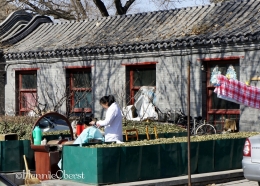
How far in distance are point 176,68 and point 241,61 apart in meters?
2.40

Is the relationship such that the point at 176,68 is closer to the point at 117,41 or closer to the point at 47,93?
Answer: the point at 117,41

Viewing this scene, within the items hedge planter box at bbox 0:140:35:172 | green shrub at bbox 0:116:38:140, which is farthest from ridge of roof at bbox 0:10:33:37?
hedge planter box at bbox 0:140:35:172

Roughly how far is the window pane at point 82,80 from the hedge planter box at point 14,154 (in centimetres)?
902

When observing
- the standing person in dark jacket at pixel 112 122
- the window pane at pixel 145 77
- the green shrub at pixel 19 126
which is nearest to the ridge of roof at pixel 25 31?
the window pane at pixel 145 77

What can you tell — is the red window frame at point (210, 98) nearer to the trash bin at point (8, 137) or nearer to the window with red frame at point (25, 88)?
the trash bin at point (8, 137)

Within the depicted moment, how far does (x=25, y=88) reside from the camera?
79.6 feet

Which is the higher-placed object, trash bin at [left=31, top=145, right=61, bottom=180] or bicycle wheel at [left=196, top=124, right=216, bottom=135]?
bicycle wheel at [left=196, top=124, right=216, bottom=135]

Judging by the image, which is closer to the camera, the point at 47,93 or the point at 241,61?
the point at 241,61

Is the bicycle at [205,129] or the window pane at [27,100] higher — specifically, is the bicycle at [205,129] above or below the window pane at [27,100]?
below

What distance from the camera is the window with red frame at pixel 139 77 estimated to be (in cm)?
2017

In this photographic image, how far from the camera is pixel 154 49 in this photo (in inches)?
769

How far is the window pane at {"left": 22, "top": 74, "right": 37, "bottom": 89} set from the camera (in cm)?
2394

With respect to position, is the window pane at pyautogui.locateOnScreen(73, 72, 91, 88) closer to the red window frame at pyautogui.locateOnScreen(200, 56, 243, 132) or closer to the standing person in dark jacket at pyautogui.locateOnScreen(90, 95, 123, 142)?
the red window frame at pyautogui.locateOnScreen(200, 56, 243, 132)

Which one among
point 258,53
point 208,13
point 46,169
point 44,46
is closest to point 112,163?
point 46,169
